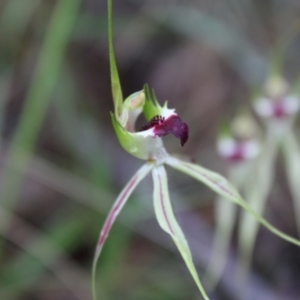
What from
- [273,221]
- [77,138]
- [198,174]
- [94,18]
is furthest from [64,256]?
[198,174]

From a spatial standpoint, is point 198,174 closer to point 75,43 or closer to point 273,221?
point 273,221

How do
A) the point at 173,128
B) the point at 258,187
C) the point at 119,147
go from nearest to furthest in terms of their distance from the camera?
the point at 173,128 → the point at 258,187 → the point at 119,147

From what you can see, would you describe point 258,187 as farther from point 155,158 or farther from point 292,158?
point 155,158

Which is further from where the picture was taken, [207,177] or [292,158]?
[292,158]

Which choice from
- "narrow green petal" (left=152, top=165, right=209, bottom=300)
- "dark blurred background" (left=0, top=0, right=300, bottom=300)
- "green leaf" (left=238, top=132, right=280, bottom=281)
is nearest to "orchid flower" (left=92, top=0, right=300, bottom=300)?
"narrow green petal" (left=152, top=165, right=209, bottom=300)

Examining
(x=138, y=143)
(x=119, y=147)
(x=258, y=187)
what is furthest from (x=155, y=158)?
(x=119, y=147)

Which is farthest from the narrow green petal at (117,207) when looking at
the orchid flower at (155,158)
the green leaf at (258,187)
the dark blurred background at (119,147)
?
the dark blurred background at (119,147)
